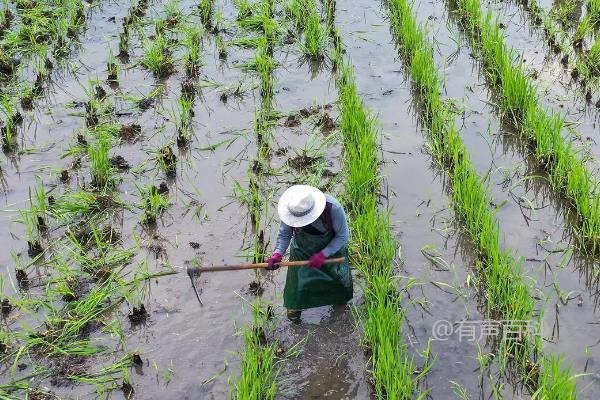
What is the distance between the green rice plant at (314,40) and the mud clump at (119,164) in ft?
7.32

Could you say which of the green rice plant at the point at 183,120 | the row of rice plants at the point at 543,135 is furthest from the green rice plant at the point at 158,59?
the row of rice plants at the point at 543,135

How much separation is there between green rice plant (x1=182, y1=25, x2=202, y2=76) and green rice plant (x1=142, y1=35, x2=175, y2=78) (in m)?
0.17

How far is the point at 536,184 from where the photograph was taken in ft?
15.3

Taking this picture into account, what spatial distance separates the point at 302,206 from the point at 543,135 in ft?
7.84

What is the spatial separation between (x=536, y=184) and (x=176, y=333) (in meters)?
2.76

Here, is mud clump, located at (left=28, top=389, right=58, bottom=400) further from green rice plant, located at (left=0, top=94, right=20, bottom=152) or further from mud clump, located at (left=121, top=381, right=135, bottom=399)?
green rice plant, located at (left=0, top=94, right=20, bottom=152)

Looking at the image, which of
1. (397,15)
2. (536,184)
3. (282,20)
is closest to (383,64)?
(397,15)

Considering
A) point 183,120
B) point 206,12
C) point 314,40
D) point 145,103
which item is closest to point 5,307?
point 183,120

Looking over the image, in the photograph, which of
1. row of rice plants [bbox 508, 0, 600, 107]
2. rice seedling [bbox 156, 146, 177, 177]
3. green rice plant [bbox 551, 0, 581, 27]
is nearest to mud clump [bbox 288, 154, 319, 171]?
rice seedling [bbox 156, 146, 177, 177]

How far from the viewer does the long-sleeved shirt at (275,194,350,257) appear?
3.29 metres

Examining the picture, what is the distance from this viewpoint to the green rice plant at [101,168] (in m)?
4.66

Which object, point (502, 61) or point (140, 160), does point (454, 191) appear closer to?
point (502, 61)

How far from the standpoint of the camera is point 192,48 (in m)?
6.19

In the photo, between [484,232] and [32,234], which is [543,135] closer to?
[484,232]
